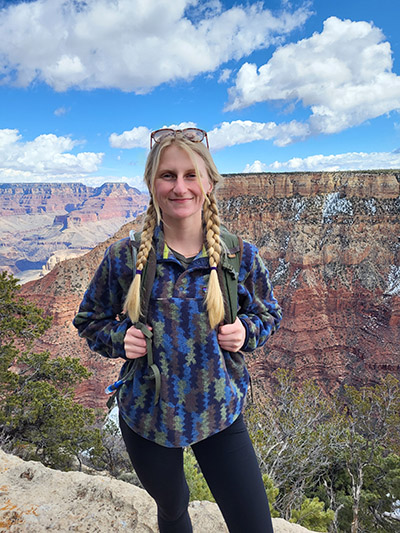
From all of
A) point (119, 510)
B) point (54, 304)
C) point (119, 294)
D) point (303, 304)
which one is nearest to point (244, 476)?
point (119, 294)

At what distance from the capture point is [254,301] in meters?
2.07

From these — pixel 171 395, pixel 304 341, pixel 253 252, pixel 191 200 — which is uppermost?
pixel 191 200

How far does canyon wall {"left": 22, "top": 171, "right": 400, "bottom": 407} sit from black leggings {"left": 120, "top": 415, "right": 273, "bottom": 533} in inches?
1187

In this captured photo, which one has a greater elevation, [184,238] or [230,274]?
[184,238]

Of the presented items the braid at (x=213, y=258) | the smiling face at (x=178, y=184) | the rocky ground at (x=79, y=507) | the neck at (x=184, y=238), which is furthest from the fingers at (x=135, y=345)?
the rocky ground at (x=79, y=507)

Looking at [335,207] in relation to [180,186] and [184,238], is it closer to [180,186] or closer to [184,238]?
[184,238]

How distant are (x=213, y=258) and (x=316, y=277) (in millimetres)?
38359

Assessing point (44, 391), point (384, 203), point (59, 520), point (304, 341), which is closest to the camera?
point (59, 520)

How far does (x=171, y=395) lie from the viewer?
176 cm

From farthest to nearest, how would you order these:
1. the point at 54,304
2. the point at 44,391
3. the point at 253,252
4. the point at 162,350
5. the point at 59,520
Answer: the point at 54,304, the point at 44,391, the point at 59,520, the point at 253,252, the point at 162,350

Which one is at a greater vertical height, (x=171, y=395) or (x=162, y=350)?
(x=162, y=350)

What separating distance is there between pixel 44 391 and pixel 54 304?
25436mm

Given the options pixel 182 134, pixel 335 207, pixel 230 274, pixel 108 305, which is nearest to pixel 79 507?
pixel 108 305

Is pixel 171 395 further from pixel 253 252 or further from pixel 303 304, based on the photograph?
pixel 303 304
